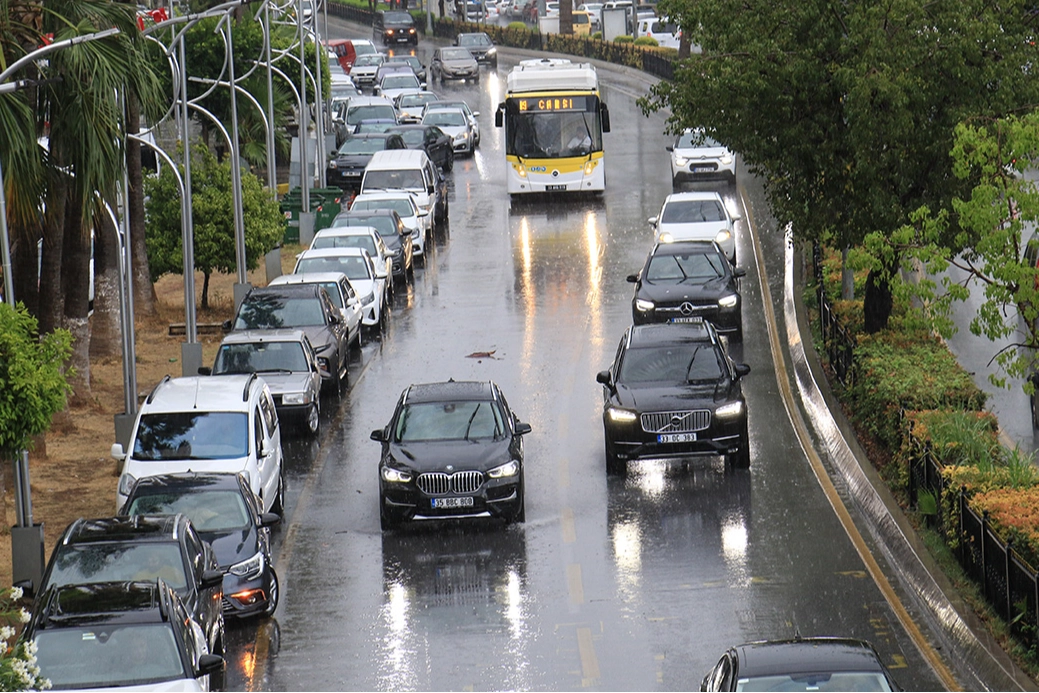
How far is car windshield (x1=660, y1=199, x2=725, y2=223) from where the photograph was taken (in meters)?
36.5

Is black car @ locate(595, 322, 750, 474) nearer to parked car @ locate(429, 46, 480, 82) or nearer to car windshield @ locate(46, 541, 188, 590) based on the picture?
car windshield @ locate(46, 541, 188, 590)

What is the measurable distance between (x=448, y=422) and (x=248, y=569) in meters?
4.52

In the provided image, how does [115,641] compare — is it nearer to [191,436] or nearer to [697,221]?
[191,436]

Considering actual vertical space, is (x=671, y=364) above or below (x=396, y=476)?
above

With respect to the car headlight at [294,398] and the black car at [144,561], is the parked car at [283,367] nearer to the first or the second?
the car headlight at [294,398]

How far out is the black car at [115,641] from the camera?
12.6 meters

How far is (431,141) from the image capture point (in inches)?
2093

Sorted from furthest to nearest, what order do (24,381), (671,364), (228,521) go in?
(671,364) → (228,521) → (24,381)

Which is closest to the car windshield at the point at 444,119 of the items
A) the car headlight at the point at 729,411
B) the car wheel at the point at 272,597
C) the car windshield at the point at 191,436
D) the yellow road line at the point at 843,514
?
the yellow road line at the point at 843,514

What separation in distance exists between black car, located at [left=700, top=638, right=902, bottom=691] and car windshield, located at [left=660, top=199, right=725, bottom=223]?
82.5 feet

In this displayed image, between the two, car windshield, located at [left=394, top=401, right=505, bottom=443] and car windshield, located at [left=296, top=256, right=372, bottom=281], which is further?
car windshield, located at [left=296, top=256, right=372, bottom=281]

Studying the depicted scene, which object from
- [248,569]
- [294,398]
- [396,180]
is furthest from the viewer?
[396,180]

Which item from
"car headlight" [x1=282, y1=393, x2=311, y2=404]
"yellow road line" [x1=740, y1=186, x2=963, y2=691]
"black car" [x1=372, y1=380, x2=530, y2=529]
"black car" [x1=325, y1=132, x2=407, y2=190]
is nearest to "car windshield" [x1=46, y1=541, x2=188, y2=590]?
"black car" [x1=372, y1=380, x2=530, y2=529]

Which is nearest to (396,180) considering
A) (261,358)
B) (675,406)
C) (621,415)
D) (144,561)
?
(261,358)
